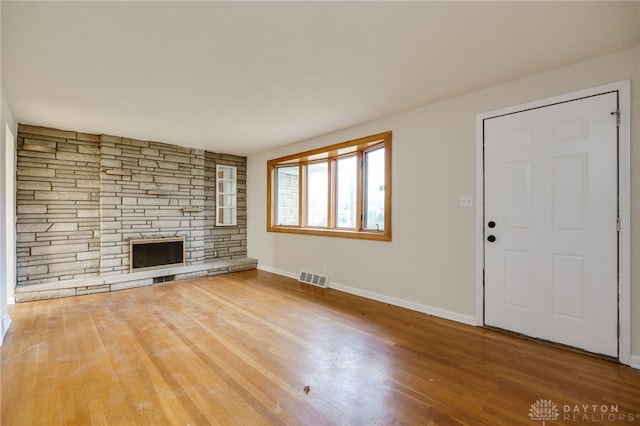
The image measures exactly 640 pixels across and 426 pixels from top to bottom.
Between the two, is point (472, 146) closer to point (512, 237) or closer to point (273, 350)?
point (512, 237)

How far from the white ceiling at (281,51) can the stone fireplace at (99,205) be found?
929 millimetres

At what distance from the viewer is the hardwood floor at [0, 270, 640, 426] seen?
5.48 feet

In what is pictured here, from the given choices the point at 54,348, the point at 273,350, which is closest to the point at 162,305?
the point at 54,348

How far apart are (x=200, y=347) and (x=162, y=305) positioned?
1.49 m

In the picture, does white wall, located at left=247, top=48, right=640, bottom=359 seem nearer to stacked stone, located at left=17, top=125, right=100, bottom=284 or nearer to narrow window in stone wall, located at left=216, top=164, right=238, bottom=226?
narrow window in stone wall, located at left=216, top=164, right=238, bottom=226

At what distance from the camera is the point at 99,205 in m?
4.53

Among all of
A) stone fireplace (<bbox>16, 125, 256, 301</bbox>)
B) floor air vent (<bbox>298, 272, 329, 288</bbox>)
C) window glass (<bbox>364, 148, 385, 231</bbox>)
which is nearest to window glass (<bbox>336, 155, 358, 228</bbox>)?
window glass (<bbox>364, 148, 385, 231</bbox>)

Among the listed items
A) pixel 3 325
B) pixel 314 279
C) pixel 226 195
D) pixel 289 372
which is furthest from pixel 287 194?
pixel 3 325

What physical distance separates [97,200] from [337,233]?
3832mm

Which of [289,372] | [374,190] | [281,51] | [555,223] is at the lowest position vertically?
[289,372]

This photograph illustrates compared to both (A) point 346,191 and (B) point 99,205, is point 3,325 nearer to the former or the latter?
(B) point 99,205

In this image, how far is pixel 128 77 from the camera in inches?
102

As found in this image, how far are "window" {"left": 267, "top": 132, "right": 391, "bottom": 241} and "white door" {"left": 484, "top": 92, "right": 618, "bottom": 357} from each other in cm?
126

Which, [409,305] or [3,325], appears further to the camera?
[409,305]
